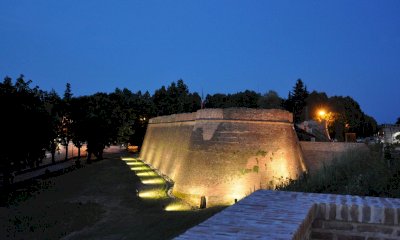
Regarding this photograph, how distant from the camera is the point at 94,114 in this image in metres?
44.4

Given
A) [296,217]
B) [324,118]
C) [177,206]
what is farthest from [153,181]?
[324,118]

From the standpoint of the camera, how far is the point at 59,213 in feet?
63.0

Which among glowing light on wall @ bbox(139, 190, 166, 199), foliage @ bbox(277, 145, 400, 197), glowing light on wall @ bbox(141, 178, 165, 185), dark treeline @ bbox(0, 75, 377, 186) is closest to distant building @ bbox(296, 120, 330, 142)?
dark treeline @ bbox(0, 75, 377, 186)

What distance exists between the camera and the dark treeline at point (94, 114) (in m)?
23.3

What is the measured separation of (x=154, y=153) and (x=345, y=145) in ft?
63.4

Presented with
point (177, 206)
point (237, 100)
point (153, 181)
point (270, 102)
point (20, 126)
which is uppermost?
point (237, 100)

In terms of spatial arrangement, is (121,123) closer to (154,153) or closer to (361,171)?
(154,153)

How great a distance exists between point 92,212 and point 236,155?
8.45m

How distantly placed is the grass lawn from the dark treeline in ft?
10.1

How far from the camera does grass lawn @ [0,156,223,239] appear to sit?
44.2ft

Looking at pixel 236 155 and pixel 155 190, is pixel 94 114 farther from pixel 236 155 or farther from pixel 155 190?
pixel 236 155

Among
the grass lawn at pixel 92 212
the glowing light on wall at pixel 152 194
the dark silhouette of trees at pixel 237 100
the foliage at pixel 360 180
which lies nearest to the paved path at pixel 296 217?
the foliage at pixel 360 180

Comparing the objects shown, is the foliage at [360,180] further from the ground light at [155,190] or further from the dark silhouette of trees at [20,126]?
the dark silhouette of trees at [20,126]

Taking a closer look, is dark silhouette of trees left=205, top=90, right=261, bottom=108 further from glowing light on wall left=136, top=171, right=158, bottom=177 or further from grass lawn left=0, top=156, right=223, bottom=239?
grass lawn left=0, top=156, right=223, bottom=239
